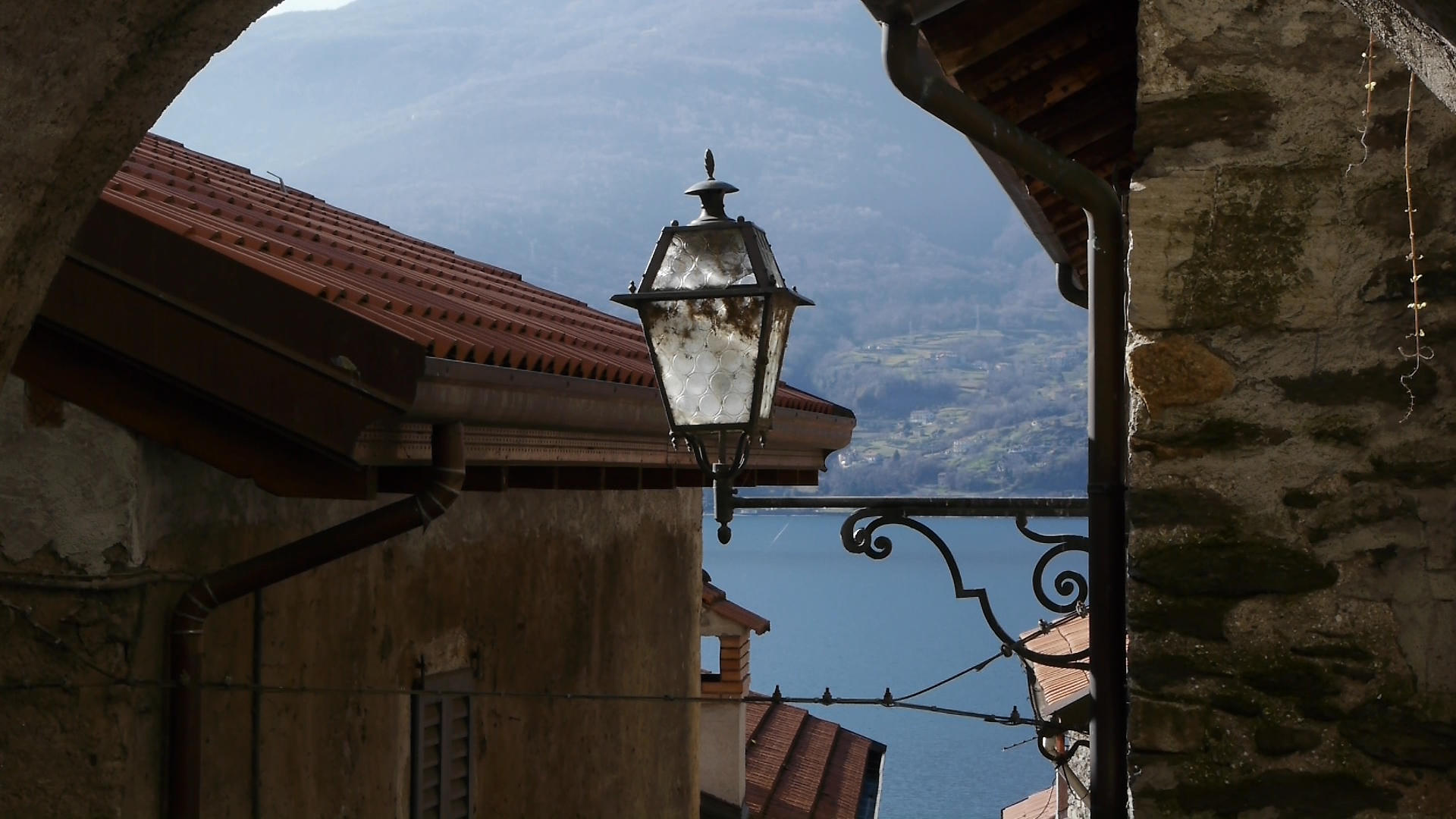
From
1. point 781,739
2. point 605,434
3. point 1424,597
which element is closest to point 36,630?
point 605,434

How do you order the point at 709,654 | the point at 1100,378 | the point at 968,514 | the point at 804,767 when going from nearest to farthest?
the point at 1100,378 < the point at 968,514 < the point at 804,767 < the point at 709,654

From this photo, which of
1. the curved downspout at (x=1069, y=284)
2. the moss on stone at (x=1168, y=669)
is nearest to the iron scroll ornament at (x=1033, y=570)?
the moss on stone at (x=1168, y=669)

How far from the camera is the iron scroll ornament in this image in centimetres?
301

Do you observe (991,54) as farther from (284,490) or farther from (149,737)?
(149,737)

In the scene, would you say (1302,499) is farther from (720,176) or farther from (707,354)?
(720,176)

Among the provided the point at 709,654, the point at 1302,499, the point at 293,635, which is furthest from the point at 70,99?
the point at 709,654

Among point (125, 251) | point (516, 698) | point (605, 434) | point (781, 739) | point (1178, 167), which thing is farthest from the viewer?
point (781, 739)

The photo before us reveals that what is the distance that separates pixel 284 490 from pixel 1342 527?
7.10 feet

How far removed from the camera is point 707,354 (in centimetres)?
327

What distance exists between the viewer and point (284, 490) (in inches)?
132

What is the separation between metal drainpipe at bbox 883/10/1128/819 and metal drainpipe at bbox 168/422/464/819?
52.1 inches

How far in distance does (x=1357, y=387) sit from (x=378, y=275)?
2873 mm

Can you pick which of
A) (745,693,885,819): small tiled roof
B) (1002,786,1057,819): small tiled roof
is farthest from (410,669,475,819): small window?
(1002,786,1057,819): small tiled roof

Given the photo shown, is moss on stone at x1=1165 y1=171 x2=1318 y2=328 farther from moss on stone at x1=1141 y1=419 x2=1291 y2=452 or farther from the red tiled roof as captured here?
the red tiled roof
